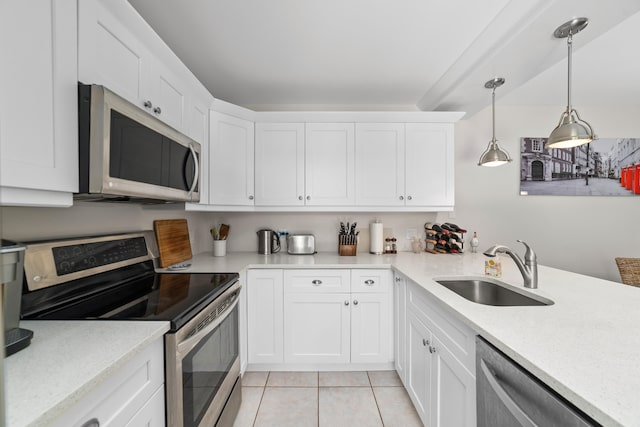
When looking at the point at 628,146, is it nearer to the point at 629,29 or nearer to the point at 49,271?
the point at 629,29

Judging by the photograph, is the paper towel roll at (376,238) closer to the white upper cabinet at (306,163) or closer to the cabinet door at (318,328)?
the white upper cabinet at (306,163)

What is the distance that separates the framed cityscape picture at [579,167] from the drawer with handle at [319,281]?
220 cm

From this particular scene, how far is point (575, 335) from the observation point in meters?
0.91

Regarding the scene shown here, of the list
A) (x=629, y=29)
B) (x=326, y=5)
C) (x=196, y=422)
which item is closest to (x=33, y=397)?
(x=196, y=422)

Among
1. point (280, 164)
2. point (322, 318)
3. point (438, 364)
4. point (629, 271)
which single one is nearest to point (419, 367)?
point (438, 364)

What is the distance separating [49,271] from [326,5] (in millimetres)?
1871

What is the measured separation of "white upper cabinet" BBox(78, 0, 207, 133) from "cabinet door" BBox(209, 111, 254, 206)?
0.55 meters

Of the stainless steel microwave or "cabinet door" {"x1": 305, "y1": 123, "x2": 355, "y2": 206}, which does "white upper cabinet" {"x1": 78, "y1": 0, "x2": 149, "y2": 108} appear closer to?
the stainless steel microwave

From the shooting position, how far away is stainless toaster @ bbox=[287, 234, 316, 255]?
8.74 feet

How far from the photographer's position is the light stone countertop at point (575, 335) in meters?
0.63

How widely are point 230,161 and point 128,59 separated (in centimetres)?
117

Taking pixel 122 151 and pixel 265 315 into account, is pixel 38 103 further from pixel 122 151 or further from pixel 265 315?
pixel 265 315

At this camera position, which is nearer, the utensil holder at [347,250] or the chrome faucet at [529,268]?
the chrome faucet at [529,268]

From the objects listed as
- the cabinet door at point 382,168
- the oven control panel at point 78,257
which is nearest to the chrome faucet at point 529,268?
the cabinet door at point 382,168
